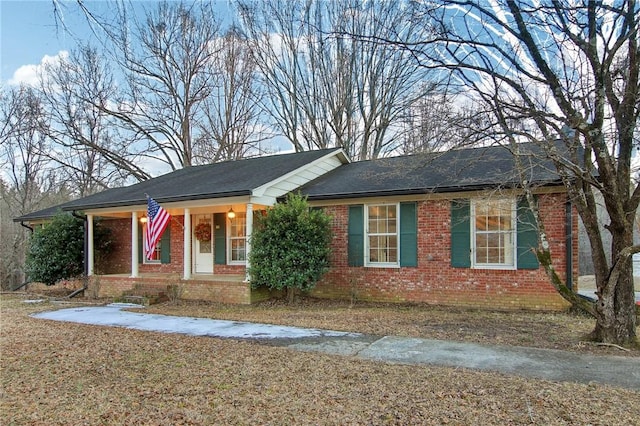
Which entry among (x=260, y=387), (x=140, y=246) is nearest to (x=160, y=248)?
(x=140, y=246)

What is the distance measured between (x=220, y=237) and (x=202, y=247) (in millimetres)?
853

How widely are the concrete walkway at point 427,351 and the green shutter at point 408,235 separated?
12.3ft

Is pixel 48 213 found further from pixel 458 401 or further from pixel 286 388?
pixel 458 401

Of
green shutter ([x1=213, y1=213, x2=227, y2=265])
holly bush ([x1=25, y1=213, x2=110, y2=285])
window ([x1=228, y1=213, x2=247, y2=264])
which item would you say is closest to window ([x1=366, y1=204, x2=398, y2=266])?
window ([x1=228, y1=213, x2=247, y2=264])

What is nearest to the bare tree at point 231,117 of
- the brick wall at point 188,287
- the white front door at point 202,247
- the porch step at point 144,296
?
the white front door at point 202,247

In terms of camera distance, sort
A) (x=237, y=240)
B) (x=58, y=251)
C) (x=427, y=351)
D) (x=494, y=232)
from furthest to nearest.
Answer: (x=58, y=251) < (x=237, y=240) < (x=494, y=232) < (x=427, y=351)

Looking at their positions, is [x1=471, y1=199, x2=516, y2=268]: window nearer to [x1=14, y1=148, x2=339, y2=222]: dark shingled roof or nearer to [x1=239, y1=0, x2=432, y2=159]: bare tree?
[x1=14, y1=148, x2=339, y2=222]: dark shingled roof

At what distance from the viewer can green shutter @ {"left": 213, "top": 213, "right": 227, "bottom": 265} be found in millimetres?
13657

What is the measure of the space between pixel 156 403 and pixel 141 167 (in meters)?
22.7

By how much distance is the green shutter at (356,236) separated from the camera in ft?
36.6

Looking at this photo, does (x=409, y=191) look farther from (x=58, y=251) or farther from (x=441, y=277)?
(x=58, y=251)

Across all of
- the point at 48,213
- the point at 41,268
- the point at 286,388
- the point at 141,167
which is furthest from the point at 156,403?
the point at 141,167

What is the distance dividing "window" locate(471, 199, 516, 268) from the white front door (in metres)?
7.90

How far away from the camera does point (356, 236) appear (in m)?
11.2
